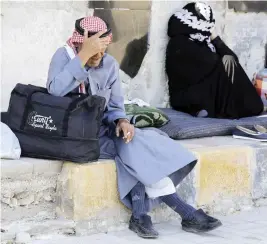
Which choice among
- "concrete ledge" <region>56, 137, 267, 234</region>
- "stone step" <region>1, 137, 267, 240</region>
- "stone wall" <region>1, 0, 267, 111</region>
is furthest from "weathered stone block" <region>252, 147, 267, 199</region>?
"stone wall" <region>1, 0, 267, 111</region>

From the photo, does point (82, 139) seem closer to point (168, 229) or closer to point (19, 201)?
point (19, 201)

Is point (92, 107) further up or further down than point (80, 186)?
further up

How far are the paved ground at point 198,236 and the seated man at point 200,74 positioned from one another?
1.38 meters

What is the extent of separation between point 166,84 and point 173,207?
196 centimetres

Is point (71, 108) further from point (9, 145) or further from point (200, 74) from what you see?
point (200, 74)

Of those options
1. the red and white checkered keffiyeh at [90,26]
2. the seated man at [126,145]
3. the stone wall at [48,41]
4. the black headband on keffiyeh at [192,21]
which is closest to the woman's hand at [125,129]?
the seated man at [126,145]

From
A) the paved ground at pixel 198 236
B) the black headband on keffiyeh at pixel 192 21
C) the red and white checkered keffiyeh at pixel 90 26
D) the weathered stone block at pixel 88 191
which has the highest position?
the red and white checkered keffiyeh at pixel 90 26

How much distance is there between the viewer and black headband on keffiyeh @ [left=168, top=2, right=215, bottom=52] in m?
5.75

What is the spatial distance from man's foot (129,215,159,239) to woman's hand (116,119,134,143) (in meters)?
0.47

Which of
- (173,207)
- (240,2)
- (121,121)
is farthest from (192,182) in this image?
(240,2)

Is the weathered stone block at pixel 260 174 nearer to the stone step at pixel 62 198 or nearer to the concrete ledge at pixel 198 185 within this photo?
the concrete ledge at pixel 198 185

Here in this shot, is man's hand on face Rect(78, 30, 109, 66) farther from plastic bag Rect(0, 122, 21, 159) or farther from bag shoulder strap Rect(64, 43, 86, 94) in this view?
plastic bag Rect(0, 122, 21, 159)

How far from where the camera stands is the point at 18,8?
4945mm

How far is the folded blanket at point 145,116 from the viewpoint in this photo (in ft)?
16.3
